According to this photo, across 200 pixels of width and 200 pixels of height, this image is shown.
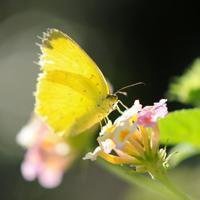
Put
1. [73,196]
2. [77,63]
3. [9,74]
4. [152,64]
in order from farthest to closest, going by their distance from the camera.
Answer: [9,74] → [152,64] → [73,196] → [77,63]

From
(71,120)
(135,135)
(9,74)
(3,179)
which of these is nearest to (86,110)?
(71,120)

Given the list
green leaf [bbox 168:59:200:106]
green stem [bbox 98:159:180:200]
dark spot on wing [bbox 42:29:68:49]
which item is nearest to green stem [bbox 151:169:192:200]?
green stem [bbox 98:159:180:200]

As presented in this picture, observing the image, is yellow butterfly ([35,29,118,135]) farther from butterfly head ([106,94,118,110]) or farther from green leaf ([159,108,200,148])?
green leaf ([159,108,200,148])

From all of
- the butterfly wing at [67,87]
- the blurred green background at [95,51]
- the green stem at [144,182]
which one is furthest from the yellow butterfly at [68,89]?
the blurred green background at [95,51]

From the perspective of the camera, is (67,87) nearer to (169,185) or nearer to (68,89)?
(68,89)

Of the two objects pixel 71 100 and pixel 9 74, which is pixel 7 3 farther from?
pixel 71 100

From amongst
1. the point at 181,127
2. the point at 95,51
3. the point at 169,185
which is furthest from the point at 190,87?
the point at 95,51
